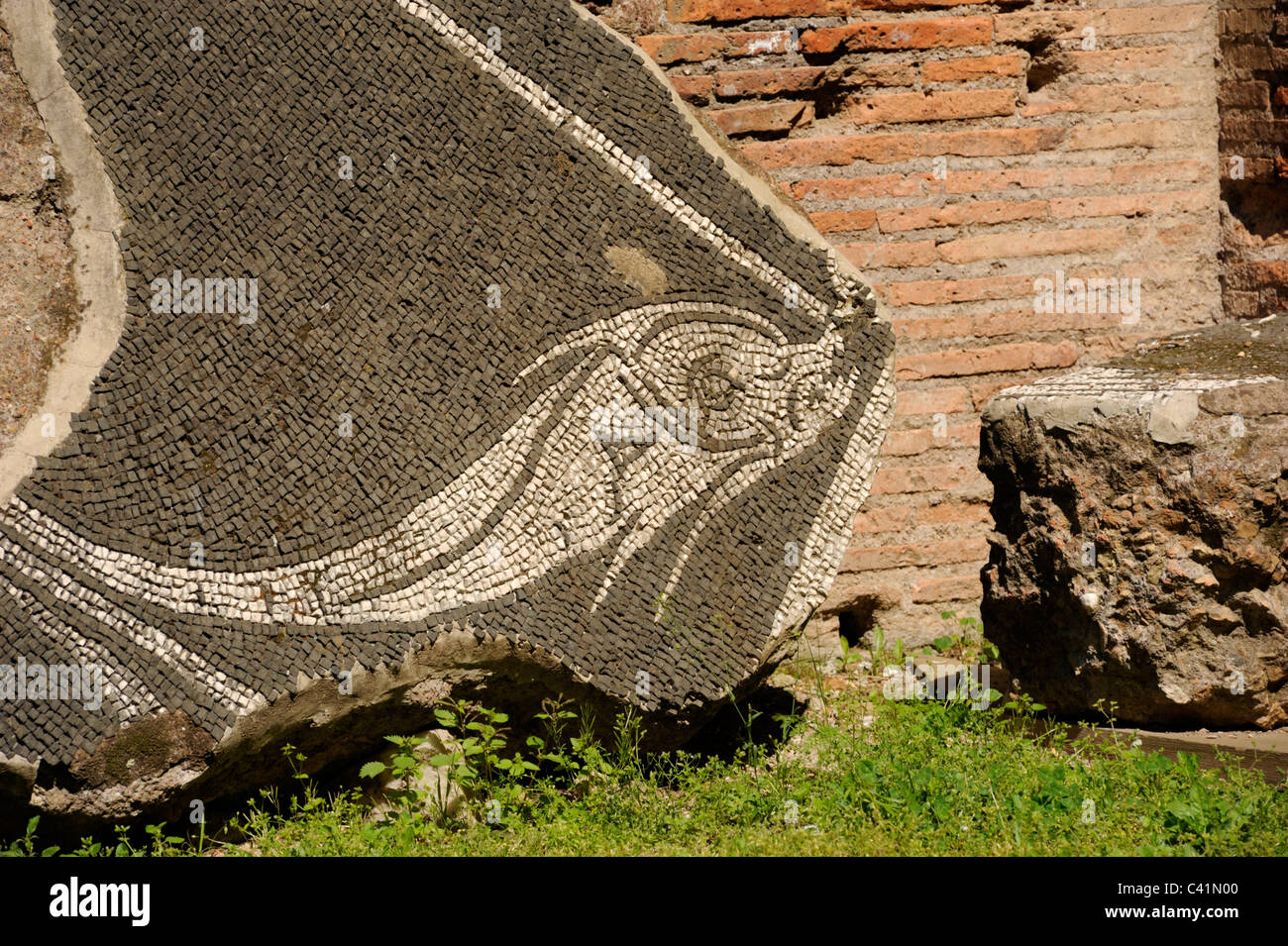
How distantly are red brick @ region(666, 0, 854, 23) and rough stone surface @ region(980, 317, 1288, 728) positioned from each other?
1569mm

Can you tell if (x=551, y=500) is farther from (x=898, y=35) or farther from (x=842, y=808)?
(x=898, y=35)

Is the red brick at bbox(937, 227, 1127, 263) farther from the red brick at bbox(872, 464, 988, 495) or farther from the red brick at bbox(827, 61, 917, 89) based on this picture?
the red brick at bbox(872, 464, 988, 495)

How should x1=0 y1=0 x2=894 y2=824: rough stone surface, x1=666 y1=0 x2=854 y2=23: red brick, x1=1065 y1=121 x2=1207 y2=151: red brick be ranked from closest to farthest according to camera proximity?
x1=0 y1=0 x2=894 y2=824: rough stone surface → x1=666 y1=0 x2=854 y2=23: red brick → x1=1065 y1=121 x2=1207 y2=151: red brick

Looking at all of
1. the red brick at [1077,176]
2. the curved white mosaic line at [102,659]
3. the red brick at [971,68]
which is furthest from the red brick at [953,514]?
the curved white mosaic line at [102,659]

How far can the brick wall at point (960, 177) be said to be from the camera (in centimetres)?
404

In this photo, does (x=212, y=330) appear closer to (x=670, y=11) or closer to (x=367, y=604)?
(x=367, y=604)

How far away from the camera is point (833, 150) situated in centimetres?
407

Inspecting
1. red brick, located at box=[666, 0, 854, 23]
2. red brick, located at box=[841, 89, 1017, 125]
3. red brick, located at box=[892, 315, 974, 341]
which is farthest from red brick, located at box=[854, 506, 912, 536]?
red brick, located at box=[666, 0, 854, 23]

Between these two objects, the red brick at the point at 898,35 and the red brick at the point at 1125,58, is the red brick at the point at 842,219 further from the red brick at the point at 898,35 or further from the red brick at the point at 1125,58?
the red brick at the point at 1125,58

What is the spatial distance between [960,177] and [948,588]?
4.68 ft

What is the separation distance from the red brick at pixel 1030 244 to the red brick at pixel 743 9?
89 centimetres

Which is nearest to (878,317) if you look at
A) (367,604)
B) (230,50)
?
(367,604)

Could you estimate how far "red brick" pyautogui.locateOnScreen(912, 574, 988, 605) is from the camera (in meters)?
4.24

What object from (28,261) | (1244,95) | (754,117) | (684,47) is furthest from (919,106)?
(28,261)
